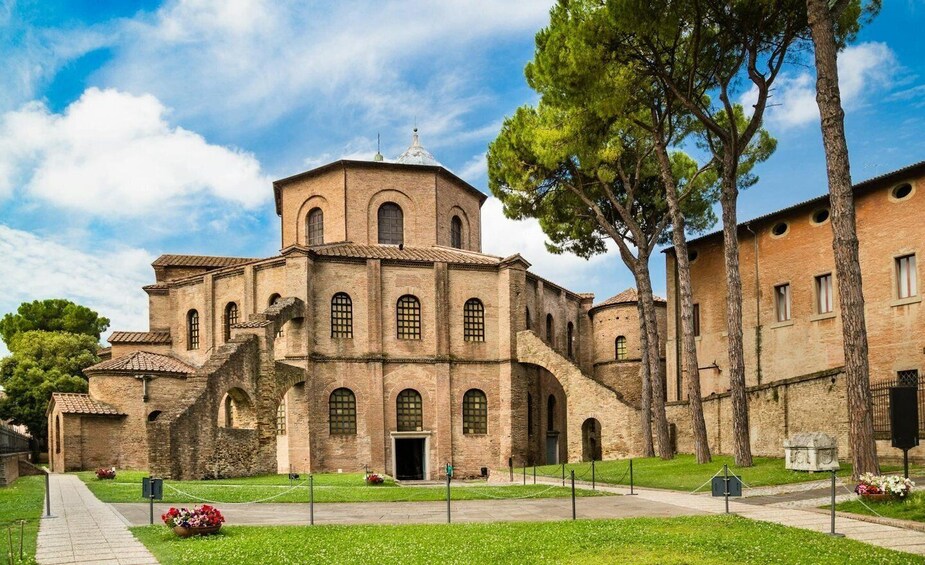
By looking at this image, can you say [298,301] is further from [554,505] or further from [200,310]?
[554,505]

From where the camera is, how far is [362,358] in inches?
1256

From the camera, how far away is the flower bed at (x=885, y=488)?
42.3 feet

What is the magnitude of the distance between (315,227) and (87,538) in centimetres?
2617

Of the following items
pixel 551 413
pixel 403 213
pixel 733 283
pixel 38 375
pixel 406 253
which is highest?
pixel 403 213

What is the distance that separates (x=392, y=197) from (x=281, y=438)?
12014mm

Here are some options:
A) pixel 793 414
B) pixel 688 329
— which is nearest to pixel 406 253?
pixel 688 329

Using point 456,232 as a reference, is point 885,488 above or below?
below

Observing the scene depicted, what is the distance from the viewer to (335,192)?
36406 millimetres

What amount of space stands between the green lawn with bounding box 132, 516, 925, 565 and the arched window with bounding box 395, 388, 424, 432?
19461 mm

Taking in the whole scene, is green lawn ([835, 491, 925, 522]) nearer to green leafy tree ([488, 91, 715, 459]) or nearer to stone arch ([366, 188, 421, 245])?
green leafy tree ([488, 91, 715, 459])

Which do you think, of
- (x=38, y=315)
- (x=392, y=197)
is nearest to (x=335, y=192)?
(x=392, y=197)

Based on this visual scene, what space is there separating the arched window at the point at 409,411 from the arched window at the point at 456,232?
883cm

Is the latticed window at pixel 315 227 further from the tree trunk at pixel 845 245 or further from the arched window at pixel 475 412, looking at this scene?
the tree trunk at pixel 845 245

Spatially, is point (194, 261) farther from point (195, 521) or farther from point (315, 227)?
point (195, 521)
